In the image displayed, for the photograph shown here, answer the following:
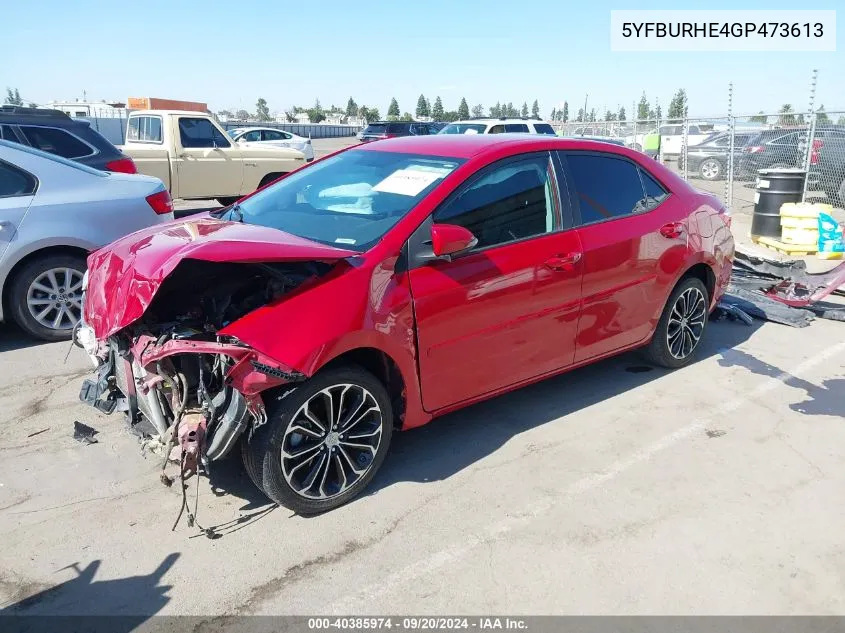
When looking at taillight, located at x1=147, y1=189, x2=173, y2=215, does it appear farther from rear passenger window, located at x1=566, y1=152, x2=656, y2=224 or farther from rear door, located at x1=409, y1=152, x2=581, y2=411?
rear passenger window, located at x1=566, y1=152, x2=656, y2=224

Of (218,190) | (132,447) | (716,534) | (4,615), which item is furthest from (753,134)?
(4,615)

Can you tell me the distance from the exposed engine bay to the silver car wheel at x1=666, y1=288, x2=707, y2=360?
3.08m

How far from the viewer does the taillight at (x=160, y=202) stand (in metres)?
6.07

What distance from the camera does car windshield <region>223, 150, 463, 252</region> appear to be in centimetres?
369

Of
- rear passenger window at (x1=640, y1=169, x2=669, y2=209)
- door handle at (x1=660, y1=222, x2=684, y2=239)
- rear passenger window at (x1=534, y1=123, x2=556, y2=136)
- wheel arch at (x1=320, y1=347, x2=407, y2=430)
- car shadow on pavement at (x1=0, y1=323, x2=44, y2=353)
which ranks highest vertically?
rear passenger window at (x1=640, y1=169, x2=669, y2=209)

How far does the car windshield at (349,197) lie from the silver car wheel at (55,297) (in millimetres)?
2082

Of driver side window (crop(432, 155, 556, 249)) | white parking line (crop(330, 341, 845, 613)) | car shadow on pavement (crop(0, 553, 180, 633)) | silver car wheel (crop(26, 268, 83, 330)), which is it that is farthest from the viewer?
silver car wheel (crop(26, 268, 83, 330))

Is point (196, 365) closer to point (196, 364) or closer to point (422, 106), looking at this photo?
point (196, 364)

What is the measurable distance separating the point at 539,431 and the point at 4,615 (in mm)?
2934

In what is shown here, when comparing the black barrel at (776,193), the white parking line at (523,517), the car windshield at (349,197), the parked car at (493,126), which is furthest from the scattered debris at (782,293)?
the parked car at (493,126)

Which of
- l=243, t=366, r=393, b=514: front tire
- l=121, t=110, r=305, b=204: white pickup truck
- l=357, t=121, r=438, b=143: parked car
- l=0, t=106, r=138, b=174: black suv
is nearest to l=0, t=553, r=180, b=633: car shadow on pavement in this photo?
Result: l=243, t=366, r=393, b=514: front tire

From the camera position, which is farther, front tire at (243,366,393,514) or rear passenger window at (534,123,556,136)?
rear passenger window at (534,123,556,136)

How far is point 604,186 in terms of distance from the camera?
460cm

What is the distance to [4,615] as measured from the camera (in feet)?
8.83
